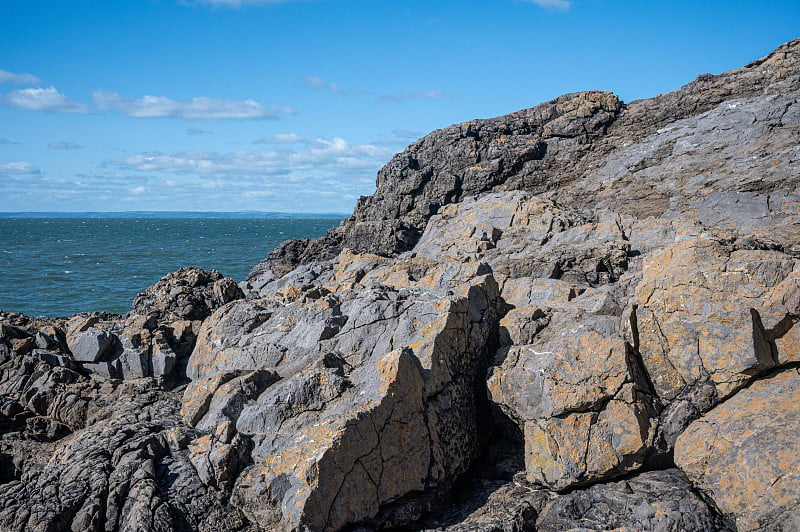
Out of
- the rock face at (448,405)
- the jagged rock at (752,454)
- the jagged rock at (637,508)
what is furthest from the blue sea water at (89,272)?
the jagged rock at (752,454)

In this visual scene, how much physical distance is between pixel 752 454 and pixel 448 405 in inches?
180

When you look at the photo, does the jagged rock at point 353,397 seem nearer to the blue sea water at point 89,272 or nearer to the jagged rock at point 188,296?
the jagged rock at point 188,296

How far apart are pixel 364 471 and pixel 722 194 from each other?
1448cm

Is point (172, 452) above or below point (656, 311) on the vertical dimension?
below

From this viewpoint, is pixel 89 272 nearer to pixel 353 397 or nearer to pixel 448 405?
pixel 353 397

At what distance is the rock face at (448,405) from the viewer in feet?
28.3

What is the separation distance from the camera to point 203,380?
11570mm

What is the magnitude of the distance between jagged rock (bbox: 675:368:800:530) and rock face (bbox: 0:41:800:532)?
0.03 metres

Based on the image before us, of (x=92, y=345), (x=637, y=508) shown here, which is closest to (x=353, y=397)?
(x=637, y=508)

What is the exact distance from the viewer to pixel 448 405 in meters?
10.1

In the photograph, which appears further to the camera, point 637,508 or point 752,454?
point 637,508

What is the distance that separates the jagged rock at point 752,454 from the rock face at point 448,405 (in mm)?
25

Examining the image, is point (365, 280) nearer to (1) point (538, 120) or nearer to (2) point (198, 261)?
(1) point (538, 120)

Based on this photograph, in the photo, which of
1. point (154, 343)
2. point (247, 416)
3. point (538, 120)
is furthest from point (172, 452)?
point (538, 120)
